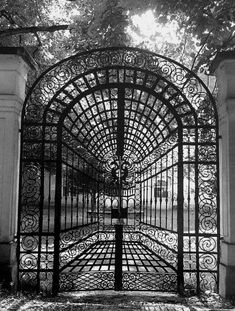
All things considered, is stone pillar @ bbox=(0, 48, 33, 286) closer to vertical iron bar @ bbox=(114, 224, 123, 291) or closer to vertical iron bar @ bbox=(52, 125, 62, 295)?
vertical iron bar @ bbox=(52, 125, 62, 295)

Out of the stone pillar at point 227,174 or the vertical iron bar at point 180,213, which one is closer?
the stone pillar at point 227,174

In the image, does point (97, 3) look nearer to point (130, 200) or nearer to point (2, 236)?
point (130, 200)

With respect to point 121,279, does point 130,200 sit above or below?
above

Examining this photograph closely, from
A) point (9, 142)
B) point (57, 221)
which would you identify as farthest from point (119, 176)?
point (9, 142)

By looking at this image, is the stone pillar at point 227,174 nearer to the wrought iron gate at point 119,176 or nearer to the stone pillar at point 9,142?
the wrought iron gate at point 119,176

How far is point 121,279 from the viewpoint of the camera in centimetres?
661

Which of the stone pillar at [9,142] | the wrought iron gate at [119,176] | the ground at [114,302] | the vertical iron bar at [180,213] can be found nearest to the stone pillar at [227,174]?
the wrought iron gate at [119,176]

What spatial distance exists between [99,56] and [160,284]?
12.5 feet

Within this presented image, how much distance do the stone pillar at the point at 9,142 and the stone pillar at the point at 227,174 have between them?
3060 millimetres

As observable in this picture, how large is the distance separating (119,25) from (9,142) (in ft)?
14.3

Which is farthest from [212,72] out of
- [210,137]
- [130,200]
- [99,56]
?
[130,200]

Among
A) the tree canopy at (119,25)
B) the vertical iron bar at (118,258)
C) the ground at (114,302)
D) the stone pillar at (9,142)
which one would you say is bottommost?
the ground at (114,302)

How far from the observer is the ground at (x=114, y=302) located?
5.54 meters

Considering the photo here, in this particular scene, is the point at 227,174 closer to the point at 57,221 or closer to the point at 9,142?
the point at 57,221
